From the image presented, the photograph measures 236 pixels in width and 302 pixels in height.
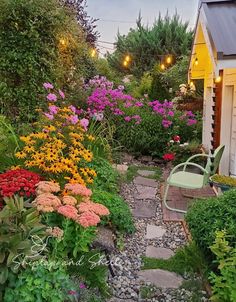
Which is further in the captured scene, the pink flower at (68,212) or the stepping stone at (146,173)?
the stepping stone at (146,173)

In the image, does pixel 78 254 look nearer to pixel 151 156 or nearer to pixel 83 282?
pixel 83 282

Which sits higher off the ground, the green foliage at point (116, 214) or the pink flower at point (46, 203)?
the pink flower at point (46, 203)

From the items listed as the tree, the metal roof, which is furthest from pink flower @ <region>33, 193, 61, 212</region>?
the tree

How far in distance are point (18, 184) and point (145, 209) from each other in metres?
2.64

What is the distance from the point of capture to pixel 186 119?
29.7 ft

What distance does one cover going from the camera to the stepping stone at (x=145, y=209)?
4952mm

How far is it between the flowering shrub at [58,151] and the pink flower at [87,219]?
33.6 inches

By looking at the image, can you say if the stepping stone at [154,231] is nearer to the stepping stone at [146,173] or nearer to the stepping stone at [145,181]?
the stepping stone at [145,181]

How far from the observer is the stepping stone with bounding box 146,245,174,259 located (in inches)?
147

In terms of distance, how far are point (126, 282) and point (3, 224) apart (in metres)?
1.36

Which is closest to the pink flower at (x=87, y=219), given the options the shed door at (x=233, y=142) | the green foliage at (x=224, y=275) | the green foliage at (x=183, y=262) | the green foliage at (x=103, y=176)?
the green foliage at (x=224, y=275)

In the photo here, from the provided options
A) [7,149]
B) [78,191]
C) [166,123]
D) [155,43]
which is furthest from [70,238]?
[155,43]

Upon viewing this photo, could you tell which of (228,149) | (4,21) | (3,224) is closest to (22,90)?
(4,21)

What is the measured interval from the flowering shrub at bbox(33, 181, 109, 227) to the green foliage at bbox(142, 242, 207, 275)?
100cm
